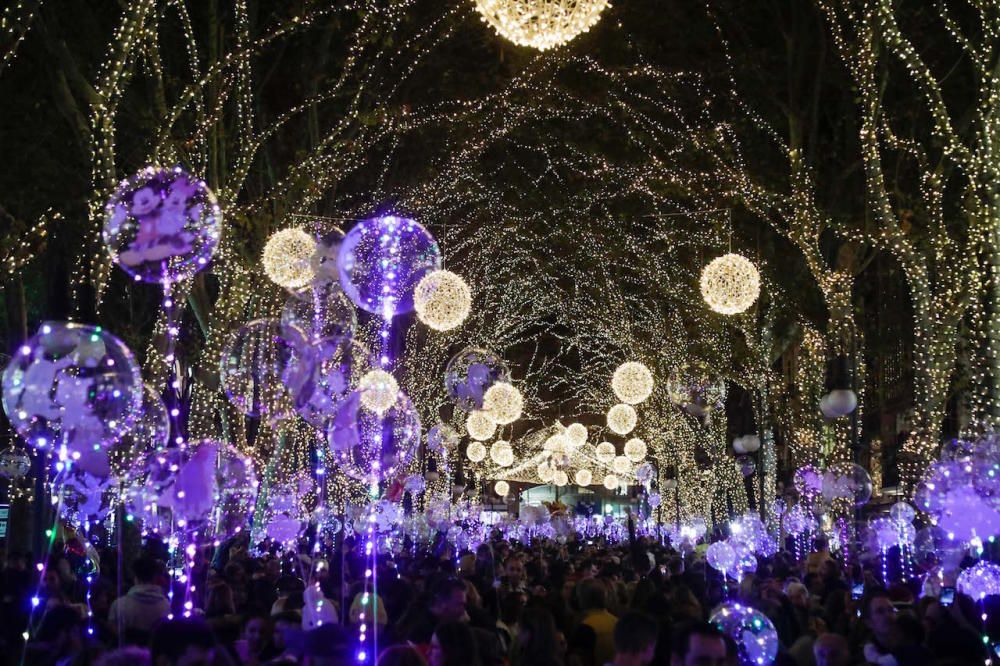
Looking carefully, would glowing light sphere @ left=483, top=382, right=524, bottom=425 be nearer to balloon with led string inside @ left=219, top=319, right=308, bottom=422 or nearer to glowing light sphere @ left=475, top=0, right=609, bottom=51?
balloon with led string inside @ left=219, top=319, right=308, bottom=422

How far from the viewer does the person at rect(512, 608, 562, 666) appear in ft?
23.4

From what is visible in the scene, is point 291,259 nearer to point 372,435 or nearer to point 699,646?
point 372,435

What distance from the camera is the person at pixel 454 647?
20.1 feet

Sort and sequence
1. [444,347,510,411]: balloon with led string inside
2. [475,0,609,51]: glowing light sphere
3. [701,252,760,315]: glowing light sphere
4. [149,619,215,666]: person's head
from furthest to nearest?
1. [444,347,510,411]: balloon with led string inside
2. [701,252,760,315]: glowing light sphere
3. [475,0,609,51]: glowing light sphere
4. [149,619,215,666]: person's head

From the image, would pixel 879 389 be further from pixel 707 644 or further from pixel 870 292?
pixel 707 644

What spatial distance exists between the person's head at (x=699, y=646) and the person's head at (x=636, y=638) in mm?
120

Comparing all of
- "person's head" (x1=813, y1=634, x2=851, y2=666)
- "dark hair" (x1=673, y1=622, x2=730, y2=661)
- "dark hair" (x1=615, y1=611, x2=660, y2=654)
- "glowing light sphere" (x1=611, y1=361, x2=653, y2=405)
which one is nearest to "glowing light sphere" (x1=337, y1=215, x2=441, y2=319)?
"person's head" (x1=813, y1=634, x2=851, y2=666)

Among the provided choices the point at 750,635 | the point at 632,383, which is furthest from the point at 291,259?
the point at 632,383

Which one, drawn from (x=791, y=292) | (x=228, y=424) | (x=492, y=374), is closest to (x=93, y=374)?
(x=492, y=374)

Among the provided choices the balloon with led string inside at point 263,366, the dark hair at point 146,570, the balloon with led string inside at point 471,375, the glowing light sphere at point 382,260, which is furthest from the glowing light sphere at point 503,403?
the dark hair at point 146,570

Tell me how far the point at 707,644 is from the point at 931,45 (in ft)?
48.0

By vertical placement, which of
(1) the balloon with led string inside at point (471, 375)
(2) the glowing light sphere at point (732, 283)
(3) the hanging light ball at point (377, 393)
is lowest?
(3) the hanging light ball at point (377, 393)

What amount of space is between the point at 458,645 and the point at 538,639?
3.65 ft

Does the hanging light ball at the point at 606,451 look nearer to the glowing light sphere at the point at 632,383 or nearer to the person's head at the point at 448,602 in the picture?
the glowing light sphere at the point at 632,383
